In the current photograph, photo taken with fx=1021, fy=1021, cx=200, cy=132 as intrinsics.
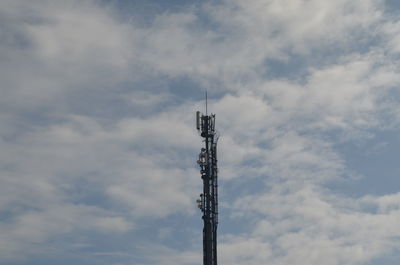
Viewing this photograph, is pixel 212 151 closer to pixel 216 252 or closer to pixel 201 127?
pixel 201 127

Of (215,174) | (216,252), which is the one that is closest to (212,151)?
(215,174)

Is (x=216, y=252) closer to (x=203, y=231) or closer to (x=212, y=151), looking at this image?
(x=203, y=231)

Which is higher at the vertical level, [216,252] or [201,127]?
[201,127]

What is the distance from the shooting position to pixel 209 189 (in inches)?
5561

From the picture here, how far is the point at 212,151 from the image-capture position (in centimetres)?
14375

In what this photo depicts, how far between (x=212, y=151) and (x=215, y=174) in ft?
11.3

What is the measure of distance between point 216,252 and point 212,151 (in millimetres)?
14445

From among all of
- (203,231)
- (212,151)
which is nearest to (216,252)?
(203,231)

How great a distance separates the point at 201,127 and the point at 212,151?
374cm

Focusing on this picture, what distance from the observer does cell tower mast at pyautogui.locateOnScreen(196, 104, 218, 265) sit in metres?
139

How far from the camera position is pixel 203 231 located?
13975 centimetres

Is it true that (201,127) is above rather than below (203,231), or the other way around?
above

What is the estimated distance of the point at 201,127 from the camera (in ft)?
473

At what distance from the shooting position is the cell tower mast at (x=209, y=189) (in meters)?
139
